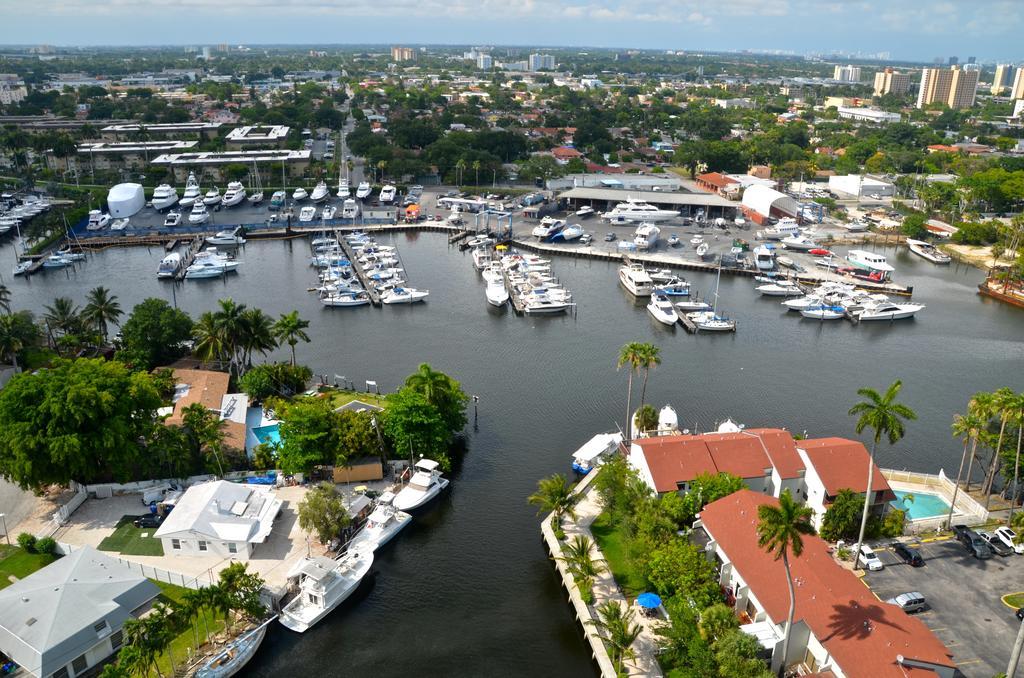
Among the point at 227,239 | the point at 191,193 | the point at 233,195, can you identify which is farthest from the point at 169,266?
the point at 191,193

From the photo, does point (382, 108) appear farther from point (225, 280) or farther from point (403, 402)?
point (403, 402)

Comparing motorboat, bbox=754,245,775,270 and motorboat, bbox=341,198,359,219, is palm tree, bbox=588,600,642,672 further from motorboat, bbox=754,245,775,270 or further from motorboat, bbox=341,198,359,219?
motorboat, bbox=341,198,359,219

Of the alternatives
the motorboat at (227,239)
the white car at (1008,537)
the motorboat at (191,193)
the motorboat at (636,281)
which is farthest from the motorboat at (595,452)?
the motorboat at (191,193)

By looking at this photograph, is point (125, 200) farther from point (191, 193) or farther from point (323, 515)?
point (323, 515)

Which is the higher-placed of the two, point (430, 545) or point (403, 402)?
point (403, 402)

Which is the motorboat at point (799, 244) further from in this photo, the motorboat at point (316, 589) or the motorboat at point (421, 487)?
the motorboat at point (316, 589)

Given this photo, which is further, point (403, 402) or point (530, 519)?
point (403, 402)

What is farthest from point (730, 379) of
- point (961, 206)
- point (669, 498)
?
point (961, 206)
